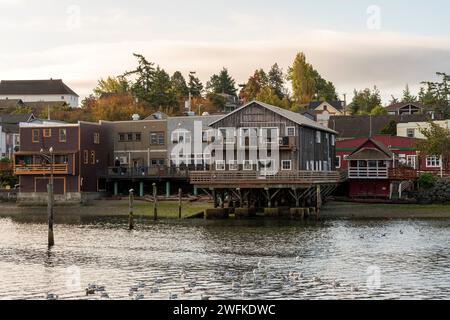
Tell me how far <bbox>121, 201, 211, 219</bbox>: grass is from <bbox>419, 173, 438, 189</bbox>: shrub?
22.8 metres

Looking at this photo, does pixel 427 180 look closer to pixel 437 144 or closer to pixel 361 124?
pixel 437 144

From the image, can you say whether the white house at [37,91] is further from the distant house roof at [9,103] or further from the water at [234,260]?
the water at [234,260]

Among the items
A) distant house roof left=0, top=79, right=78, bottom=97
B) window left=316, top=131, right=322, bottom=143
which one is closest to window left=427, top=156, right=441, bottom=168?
window left=316, top=131, right=322, bottom=143

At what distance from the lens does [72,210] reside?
82562mm

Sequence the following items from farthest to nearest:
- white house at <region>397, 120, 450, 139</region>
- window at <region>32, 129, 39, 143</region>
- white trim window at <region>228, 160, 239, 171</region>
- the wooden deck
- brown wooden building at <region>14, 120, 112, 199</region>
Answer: white house at <region>397, 120, 450, 139</region>, window at <region>32, 129, 39, 143</region>, brown wooden building at <region>14, 120, 112, 199</region>, white trim window at <region>228, 160, 239, 171</region>, the wooden deck

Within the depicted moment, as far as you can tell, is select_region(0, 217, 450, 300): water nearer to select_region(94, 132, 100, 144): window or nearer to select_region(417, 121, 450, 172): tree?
select_region(417, 121, 450, 172): tree

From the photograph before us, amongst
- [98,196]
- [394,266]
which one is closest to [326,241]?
[394,266]

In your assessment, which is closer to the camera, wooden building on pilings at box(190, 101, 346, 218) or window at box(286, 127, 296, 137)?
wooden building on pilings at box(190, 101, 346, 218)

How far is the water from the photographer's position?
34.6 meters

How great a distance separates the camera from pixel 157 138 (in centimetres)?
9625

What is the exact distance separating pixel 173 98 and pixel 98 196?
52.3 metres

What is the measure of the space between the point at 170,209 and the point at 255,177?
1032cm

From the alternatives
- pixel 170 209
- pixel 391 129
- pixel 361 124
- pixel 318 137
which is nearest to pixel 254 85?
pixel 361 124
